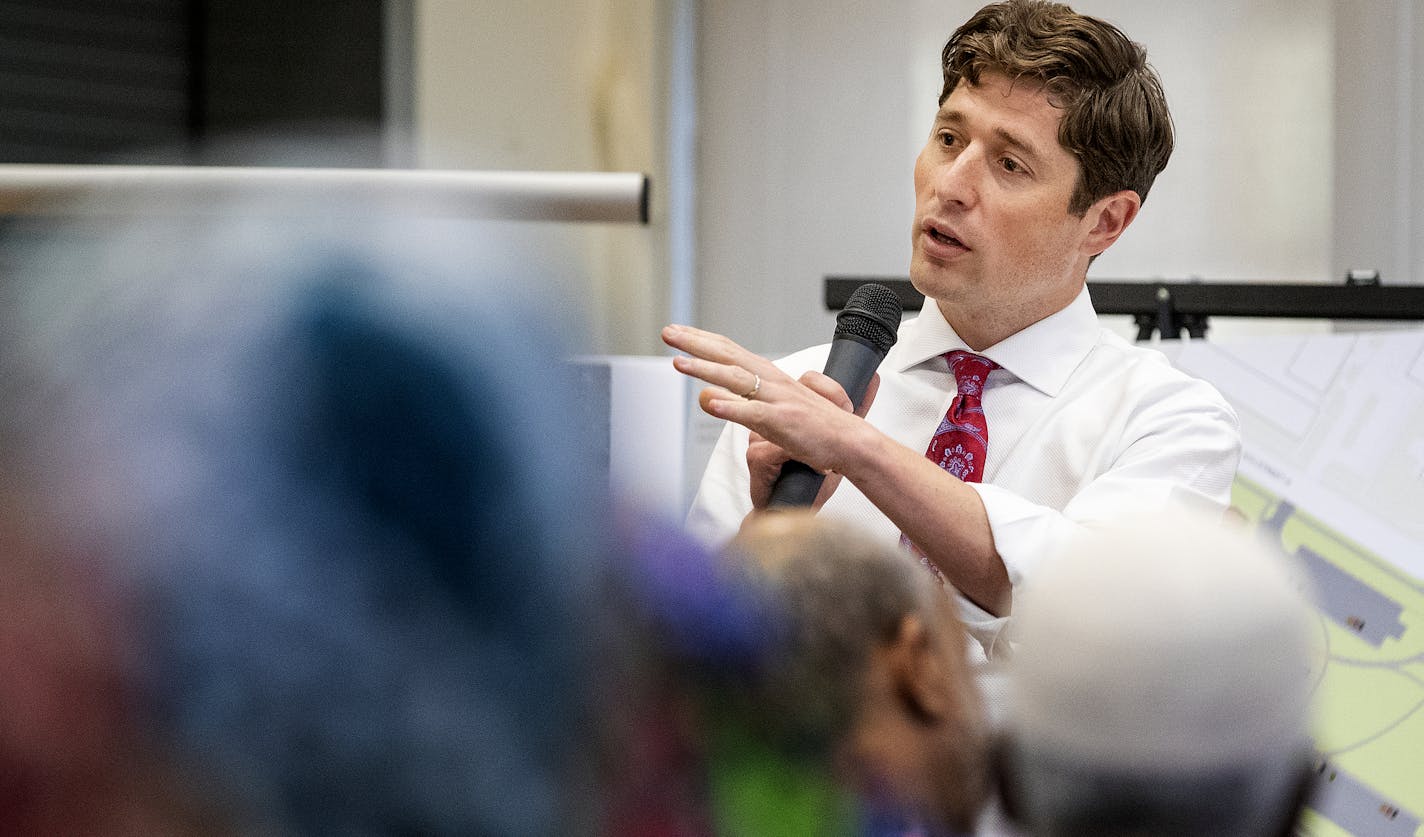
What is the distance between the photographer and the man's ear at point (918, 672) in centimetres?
33

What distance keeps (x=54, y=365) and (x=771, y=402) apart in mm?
730

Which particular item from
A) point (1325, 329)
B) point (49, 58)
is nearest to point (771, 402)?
point (49, 58)

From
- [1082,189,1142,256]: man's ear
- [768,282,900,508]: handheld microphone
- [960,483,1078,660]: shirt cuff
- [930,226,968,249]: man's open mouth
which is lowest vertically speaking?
[960,483,1078,660]: shirt cuff

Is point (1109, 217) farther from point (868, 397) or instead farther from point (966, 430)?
point (868, 397)

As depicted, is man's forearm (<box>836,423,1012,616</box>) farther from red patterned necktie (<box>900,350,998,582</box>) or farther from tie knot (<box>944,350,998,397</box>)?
tie knot (<box>944,350,998,397</box>)

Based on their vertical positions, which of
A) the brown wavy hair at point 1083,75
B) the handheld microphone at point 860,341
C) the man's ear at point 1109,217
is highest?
the brown wavy hair at point 1083,75

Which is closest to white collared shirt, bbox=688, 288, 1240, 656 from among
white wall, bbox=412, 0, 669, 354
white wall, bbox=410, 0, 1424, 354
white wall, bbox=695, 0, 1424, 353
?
white wall, bbox=412, 0, 669, 354

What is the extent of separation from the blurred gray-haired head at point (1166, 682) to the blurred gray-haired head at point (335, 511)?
11cm

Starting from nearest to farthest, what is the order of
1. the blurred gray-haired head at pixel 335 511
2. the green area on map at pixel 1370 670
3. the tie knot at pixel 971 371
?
the blurred gray-haired head at pixel 335 511
the tie knot at pixel 971 371
the green area on map at pixel 1370 670

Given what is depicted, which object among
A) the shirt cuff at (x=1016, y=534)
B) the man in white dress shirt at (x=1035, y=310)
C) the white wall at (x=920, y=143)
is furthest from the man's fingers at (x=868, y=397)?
the white wall at (x=920, y=143)

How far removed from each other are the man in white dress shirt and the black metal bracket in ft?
2.86

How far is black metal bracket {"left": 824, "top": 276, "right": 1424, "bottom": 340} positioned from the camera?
238 cm

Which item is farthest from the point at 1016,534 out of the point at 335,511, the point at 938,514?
the point at 335,511

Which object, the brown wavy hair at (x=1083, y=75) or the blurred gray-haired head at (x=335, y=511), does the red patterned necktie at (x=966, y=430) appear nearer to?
the brown wavy hair at (x=1083, y=75)
